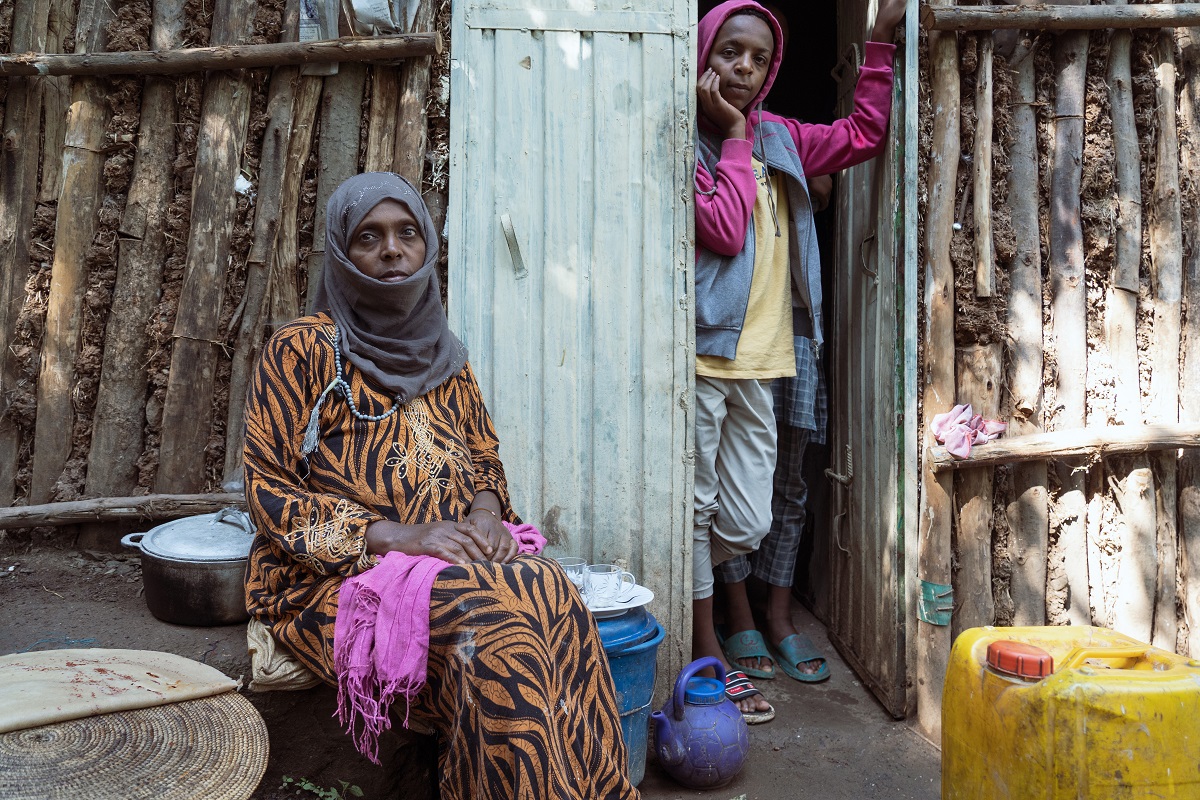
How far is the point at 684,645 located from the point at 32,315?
2.73m

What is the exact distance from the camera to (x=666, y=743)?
2930mm

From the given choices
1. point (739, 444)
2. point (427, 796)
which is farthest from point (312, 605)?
point (739, 444)

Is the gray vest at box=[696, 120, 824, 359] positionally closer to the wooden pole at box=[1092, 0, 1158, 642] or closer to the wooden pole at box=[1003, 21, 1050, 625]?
the wooden pole at box=[1003, 21, 1050, 625]

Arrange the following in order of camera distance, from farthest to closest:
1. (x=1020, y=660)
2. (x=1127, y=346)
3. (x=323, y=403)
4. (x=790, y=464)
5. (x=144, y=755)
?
(x=790, y=464)
(x=1127, y=346)
(x=323, y=403)
(x=1020, y=660)
(x=144, y=755)

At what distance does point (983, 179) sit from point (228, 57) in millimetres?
2776

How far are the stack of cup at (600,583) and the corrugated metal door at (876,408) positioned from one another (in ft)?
3.52

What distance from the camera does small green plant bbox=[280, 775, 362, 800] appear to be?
Result: 8.54 feet

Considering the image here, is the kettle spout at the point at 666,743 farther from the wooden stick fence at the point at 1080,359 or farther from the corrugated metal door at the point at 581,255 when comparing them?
the wooden stick fence at the point at 1080,359

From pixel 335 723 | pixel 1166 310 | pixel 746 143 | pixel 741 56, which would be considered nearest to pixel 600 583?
pixel 335 723

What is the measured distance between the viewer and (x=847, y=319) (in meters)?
4.00

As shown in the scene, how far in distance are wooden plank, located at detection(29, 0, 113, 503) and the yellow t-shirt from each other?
7.70ft

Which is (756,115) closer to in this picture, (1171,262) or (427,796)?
(1171,262)

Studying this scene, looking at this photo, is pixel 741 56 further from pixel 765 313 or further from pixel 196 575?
pixel 196 575

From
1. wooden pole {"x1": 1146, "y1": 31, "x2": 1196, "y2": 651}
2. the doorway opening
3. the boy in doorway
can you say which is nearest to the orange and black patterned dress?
the boy in doorway
